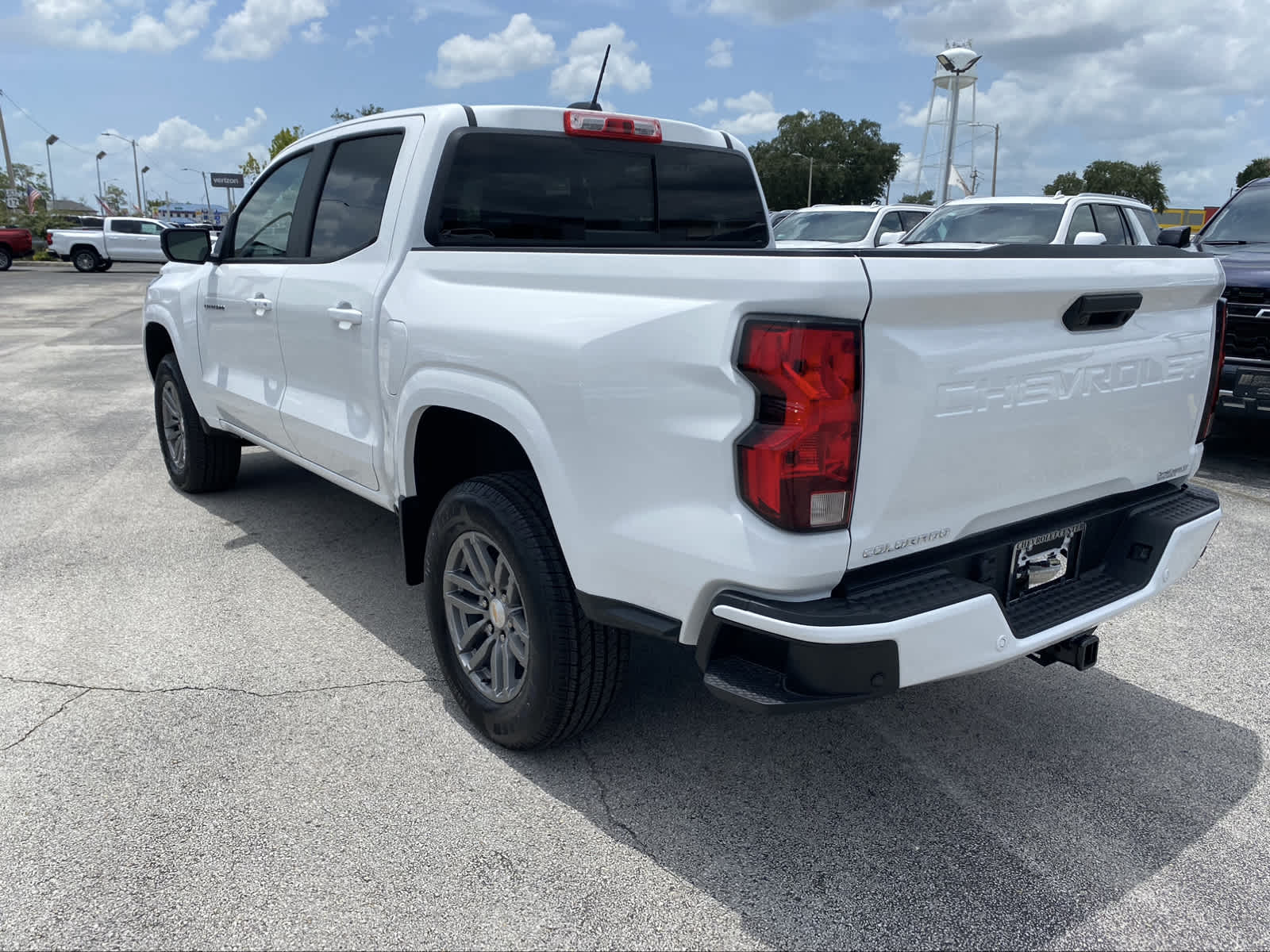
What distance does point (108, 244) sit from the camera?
31984 mm

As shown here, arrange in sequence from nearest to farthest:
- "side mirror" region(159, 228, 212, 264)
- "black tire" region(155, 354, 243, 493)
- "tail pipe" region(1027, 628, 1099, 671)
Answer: "tail pipe" region(1027, 628, 1099, 671)
"side mirror" region(159, 228, 212, 264)
"black tire" region(155, 354, 243, 493)

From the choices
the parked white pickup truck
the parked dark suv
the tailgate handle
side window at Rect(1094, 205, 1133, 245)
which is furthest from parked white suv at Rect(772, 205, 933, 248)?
the parked white pickup truck

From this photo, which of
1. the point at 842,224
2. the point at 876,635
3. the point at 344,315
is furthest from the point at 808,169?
the point at 876,635

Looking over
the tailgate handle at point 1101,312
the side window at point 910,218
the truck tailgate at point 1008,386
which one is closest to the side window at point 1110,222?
the side window at point 910,218

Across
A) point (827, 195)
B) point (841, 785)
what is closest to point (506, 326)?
point (841, 785)

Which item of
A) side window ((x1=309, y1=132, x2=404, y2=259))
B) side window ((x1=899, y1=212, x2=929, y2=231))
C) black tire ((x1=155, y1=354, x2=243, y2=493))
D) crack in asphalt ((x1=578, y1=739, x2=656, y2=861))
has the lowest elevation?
crack in asphalt ((x1=578, y1=739, x2=656, y2=861))

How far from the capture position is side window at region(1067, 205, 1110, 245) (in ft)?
32.0

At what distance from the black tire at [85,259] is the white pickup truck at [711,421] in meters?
32.8

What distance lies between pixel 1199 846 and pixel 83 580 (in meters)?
4.53

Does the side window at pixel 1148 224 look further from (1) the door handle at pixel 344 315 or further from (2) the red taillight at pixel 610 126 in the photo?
(1) the door handle at pixel 344 315

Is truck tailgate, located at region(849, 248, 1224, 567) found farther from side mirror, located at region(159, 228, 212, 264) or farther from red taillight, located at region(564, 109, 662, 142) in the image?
side mirror, located at region(159, 228, 212, 264)

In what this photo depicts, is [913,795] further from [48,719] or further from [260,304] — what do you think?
[260,304]

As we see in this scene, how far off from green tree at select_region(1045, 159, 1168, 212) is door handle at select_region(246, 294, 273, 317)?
73.0m

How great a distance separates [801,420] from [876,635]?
497 millimetres
